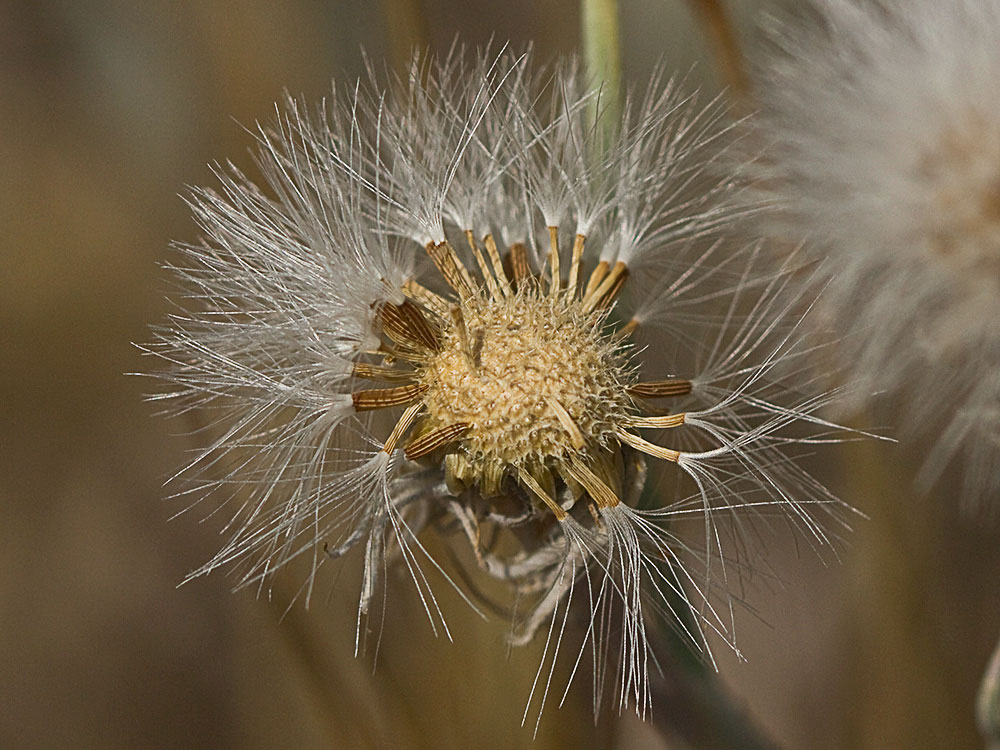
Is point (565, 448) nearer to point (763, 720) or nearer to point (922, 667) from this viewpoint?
point (922, 667)

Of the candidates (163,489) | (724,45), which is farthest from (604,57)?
(163,489)

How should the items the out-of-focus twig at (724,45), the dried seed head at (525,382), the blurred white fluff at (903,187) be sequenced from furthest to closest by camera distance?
the out-of-focus twig at (724,45) → the blurred white fluff at (903,187) → the dried seed head at (525,382)

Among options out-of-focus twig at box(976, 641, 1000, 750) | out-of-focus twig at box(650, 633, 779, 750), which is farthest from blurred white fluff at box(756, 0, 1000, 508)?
out-of-focus twig at box(650, 633, 779, 750)

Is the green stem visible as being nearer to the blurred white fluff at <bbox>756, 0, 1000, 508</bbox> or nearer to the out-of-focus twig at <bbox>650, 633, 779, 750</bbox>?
the blurred white fluff at <bbox>756, 0, 1000, 508</bbox>

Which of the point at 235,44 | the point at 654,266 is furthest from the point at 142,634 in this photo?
the point at 654,266

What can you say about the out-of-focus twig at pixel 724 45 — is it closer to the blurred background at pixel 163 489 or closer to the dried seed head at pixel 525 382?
the blurred background at pixel 163 489

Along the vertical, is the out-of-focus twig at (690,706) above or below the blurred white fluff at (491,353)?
below

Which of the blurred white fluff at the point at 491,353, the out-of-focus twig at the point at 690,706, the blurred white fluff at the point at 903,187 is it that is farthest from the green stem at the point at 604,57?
the out-of-focus twig at the point at 690,706
